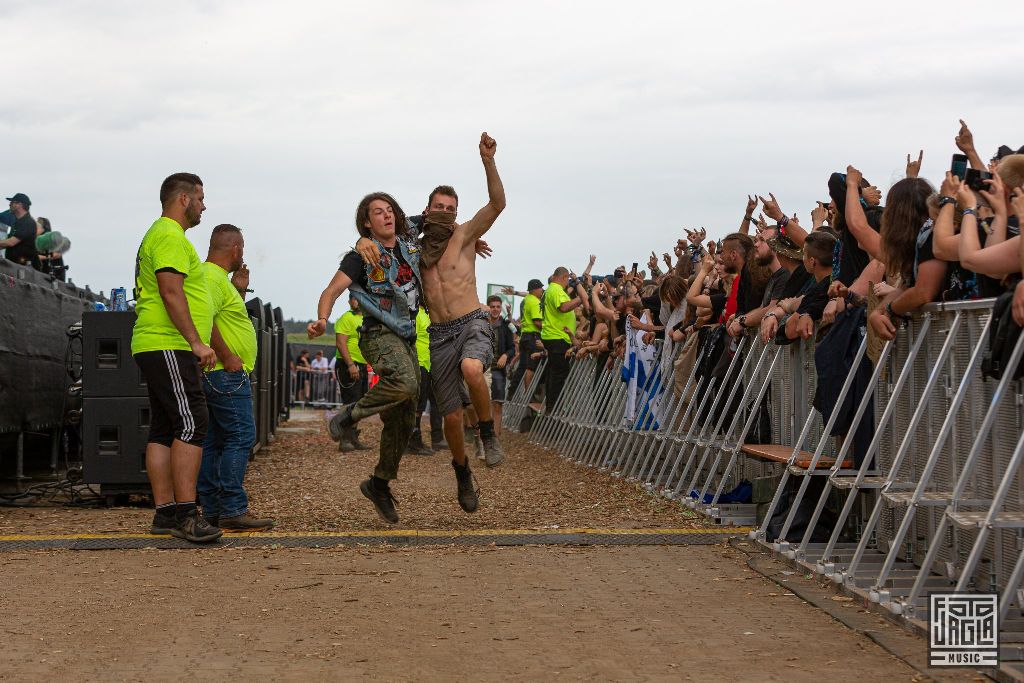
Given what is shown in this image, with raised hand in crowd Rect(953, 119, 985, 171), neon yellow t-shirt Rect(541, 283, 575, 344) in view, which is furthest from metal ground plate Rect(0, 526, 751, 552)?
neon yellow t-shirt Rect(541, 283, 575, 344)

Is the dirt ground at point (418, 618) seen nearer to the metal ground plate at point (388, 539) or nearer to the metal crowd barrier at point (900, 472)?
the metal ground plate at point (388, 539)

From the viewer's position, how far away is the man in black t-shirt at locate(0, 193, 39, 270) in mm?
14570

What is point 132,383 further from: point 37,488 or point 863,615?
point 863,615

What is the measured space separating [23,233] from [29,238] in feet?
0.42

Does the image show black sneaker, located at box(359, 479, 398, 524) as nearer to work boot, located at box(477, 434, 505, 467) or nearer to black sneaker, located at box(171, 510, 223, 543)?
work boot, located at box(477, 434, 505, 467)

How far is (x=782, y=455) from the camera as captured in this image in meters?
8.72

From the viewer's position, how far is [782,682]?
4.95 metres

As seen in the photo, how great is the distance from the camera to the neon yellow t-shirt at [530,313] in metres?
21.0

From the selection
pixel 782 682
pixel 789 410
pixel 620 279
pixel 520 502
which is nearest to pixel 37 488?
pixel 520 502

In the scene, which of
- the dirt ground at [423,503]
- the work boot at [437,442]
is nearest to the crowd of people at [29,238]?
the dirt ground at [423,503]

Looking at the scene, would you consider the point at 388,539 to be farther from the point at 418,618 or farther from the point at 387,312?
the point at 418,618

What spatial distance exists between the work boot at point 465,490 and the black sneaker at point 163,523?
6.06ft

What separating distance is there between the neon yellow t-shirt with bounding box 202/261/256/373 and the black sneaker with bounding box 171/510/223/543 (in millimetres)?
1026

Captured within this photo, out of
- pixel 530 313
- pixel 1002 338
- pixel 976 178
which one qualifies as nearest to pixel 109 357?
pixel 976 178
